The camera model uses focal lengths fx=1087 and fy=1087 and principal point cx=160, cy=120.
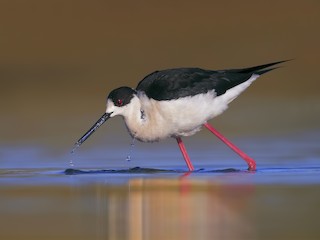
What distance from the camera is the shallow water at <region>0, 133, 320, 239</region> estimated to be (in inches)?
249

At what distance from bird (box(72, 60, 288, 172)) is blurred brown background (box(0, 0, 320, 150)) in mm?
3559

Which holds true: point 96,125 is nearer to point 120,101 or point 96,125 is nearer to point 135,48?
point 120,101

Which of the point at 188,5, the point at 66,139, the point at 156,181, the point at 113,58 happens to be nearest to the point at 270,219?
the point at 156,181

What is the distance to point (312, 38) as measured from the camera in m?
16.8

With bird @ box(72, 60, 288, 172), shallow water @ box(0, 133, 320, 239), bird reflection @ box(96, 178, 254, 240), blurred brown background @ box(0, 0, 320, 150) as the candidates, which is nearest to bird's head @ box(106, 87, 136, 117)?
bird @ box(72, 60, 288, 172)

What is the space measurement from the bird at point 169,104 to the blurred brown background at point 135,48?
11.7 ft

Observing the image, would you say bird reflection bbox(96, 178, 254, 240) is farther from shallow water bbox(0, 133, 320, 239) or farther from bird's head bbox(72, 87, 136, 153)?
bird's head bbox(72, 87, 136, 153)

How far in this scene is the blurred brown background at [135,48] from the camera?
48.0ft

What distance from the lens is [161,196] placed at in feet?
25.0

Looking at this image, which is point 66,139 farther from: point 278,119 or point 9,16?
point 9,16

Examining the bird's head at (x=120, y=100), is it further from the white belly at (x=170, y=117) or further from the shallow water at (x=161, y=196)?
the shallow water at (x=161, y=196)

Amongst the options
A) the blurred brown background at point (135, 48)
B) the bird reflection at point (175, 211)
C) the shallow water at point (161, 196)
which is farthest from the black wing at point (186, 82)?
the blurred brown background at point (135, 48)

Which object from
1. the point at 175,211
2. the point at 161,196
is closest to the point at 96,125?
the point at 161,196

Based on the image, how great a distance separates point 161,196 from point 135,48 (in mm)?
9217
